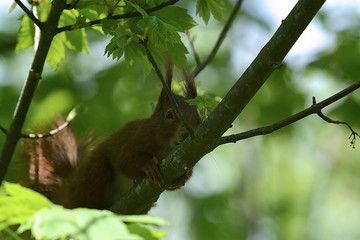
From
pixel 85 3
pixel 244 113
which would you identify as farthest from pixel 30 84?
pixel 244 113

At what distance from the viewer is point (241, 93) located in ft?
6.14

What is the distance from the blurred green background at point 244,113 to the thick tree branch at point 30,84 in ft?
1.35

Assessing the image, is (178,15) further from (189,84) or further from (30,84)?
(189,84)

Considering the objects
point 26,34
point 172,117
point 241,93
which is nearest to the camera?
point 241,93

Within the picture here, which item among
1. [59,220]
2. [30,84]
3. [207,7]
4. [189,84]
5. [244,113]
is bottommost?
[59,220]

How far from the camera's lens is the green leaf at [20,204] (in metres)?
1.18

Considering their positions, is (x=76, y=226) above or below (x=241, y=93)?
below

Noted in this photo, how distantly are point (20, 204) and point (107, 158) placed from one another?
2124 millimetres

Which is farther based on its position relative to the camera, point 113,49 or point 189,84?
point 189,84

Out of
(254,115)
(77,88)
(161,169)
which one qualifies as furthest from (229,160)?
(161,169)

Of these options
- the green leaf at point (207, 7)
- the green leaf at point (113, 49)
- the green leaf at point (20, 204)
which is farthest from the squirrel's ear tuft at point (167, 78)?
the green leaf at point (20, 204)

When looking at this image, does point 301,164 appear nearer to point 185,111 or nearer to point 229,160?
point 229,160

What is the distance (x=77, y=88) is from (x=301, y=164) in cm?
517

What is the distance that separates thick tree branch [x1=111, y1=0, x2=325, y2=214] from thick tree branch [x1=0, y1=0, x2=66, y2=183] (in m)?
0.68
